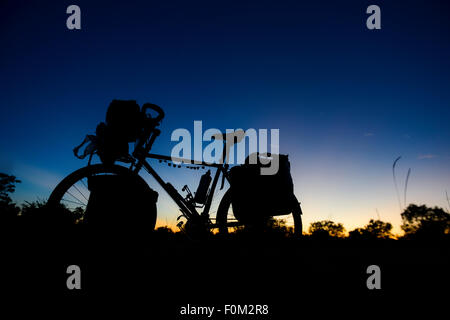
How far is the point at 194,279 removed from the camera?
5.74 ft

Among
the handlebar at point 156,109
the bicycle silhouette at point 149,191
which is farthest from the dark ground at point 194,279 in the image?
the handlebar at point 156,109

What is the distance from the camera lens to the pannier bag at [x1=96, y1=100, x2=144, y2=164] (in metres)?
2.40

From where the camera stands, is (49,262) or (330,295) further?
(49,262)

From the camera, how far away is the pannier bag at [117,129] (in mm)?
2404

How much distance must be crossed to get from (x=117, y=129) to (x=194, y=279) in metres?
2.00

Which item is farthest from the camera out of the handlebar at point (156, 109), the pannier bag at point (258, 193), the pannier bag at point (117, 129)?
the pannier bag at point (258, 193)

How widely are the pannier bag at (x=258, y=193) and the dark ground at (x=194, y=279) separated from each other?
92 cm

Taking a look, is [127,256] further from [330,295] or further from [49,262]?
[330,295]

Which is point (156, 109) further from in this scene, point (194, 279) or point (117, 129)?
point (194, 279)

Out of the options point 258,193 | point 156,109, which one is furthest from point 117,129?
point 258,193

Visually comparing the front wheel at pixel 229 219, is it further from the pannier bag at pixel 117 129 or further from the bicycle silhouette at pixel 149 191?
the pannier bag at pixel 117 129

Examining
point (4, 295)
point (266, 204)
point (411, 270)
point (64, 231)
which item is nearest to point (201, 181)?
point (266, 204)
